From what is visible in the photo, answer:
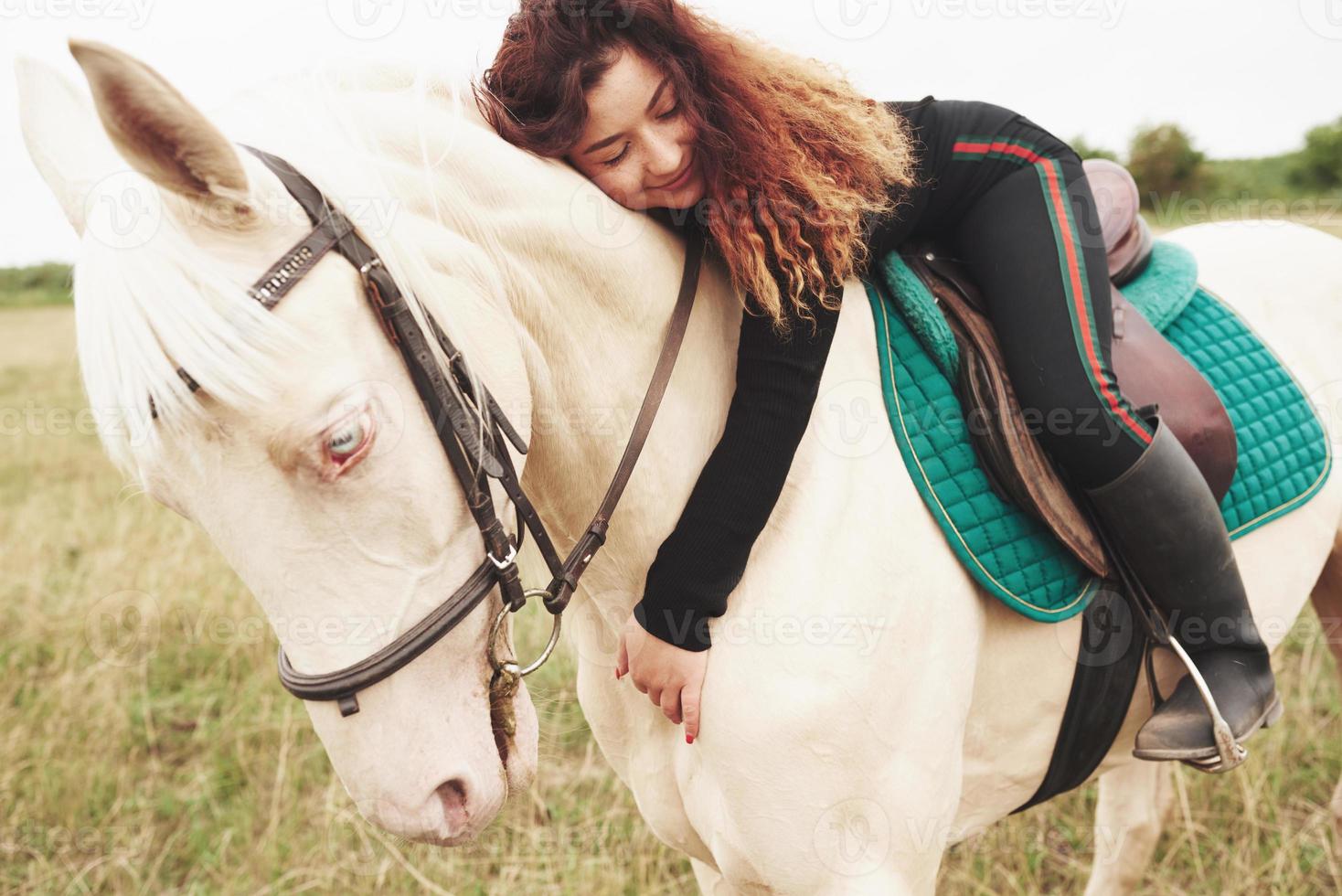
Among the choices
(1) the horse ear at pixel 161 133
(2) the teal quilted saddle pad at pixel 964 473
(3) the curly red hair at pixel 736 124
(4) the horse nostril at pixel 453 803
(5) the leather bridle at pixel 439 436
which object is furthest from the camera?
(2) the teal quilted saddle pad at pixel 964 473

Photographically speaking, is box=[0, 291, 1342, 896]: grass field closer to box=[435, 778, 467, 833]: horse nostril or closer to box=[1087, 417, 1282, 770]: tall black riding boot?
box=[435, 778, 467, 833]: horse nostril

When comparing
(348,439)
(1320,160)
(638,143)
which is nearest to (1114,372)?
(638,143)

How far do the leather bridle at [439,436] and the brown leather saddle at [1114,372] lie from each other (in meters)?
0.90

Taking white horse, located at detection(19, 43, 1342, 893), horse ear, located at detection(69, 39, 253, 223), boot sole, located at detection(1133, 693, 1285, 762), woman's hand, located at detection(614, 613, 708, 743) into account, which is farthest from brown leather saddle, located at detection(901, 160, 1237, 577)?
horse ear, located at detection(69, 39, 253, 223)

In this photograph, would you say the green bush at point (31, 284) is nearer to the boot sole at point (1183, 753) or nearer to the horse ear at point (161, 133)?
the horse ear at point (161, 133)

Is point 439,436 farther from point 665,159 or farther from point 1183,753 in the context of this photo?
point 1183,753

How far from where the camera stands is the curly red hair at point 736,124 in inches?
60.7

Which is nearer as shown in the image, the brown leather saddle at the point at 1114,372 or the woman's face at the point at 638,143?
the woman's face at the point at 638,143

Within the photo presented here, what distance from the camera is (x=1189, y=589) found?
1.89 m

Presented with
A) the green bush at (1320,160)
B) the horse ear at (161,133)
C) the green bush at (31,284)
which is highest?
the green bush at (1320,160)

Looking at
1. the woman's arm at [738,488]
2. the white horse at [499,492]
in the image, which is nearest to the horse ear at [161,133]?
the white horse at [499,492]

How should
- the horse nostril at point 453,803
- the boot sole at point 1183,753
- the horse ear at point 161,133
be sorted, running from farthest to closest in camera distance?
the boot sole at point 1183,753 < the horse nostril at point 453,803 < the horse ear at point 161,133

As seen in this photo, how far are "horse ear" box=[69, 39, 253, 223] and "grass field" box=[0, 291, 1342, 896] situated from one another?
1.71m

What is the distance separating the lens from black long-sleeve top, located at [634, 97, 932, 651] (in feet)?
5.08
